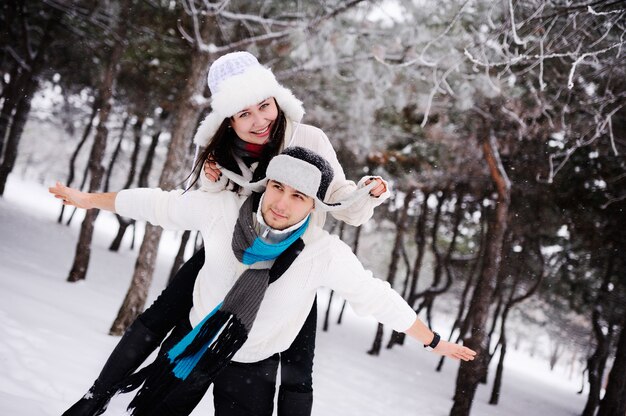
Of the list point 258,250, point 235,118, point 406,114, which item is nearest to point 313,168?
point 258,250

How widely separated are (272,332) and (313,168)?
2.38 ft

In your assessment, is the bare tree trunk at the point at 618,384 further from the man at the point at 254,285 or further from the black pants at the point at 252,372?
the black pants at the point at 252,372

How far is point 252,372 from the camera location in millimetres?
2021

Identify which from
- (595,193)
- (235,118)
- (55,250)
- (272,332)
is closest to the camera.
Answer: (272,332)

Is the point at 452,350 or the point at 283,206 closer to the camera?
the point at 283,206

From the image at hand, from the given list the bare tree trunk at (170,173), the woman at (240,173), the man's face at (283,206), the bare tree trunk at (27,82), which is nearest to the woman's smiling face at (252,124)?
the woman at (240,173)

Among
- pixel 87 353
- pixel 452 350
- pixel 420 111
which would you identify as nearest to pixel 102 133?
pixel 87 353

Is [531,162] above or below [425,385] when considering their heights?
above

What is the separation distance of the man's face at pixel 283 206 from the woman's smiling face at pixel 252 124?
15.9 inches

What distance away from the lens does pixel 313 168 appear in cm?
187

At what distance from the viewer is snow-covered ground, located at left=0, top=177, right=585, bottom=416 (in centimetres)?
376

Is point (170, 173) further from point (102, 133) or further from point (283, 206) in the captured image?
point (283, 206)

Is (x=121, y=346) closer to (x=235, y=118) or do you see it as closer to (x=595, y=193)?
(x=235, y=118)

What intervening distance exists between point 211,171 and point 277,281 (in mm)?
587
